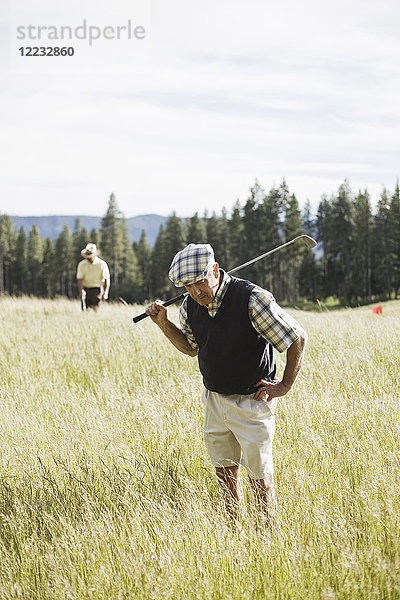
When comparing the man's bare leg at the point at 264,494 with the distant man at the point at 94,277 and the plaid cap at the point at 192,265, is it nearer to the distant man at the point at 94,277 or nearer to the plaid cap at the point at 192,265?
the plaid cap at the point at 192,265

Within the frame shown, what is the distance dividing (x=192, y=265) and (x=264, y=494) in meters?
1.38

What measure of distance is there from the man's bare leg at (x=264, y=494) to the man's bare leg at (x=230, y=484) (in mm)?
126

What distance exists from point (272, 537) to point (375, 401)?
2320 millimetres

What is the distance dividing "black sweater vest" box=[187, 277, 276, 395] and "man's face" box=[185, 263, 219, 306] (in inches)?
3.7

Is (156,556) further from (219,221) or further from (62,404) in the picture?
(219,221)

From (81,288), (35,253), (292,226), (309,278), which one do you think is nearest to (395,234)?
(292,226)

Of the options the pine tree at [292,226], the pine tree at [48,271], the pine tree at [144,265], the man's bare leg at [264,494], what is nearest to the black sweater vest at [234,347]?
the man's bare leg at [264,494]

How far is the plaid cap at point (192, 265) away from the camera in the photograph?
3297 millimetres

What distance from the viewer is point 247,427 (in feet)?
11.6

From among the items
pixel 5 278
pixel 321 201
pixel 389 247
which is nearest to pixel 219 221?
pixel 321 201

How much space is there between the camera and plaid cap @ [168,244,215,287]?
130 inches

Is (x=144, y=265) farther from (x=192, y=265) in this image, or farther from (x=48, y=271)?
(x=192, y=265)

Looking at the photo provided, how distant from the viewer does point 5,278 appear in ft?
360

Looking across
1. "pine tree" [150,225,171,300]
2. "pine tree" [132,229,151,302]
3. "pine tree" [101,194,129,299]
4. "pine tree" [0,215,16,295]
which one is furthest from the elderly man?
"pine tree" [0,215,16,295]
